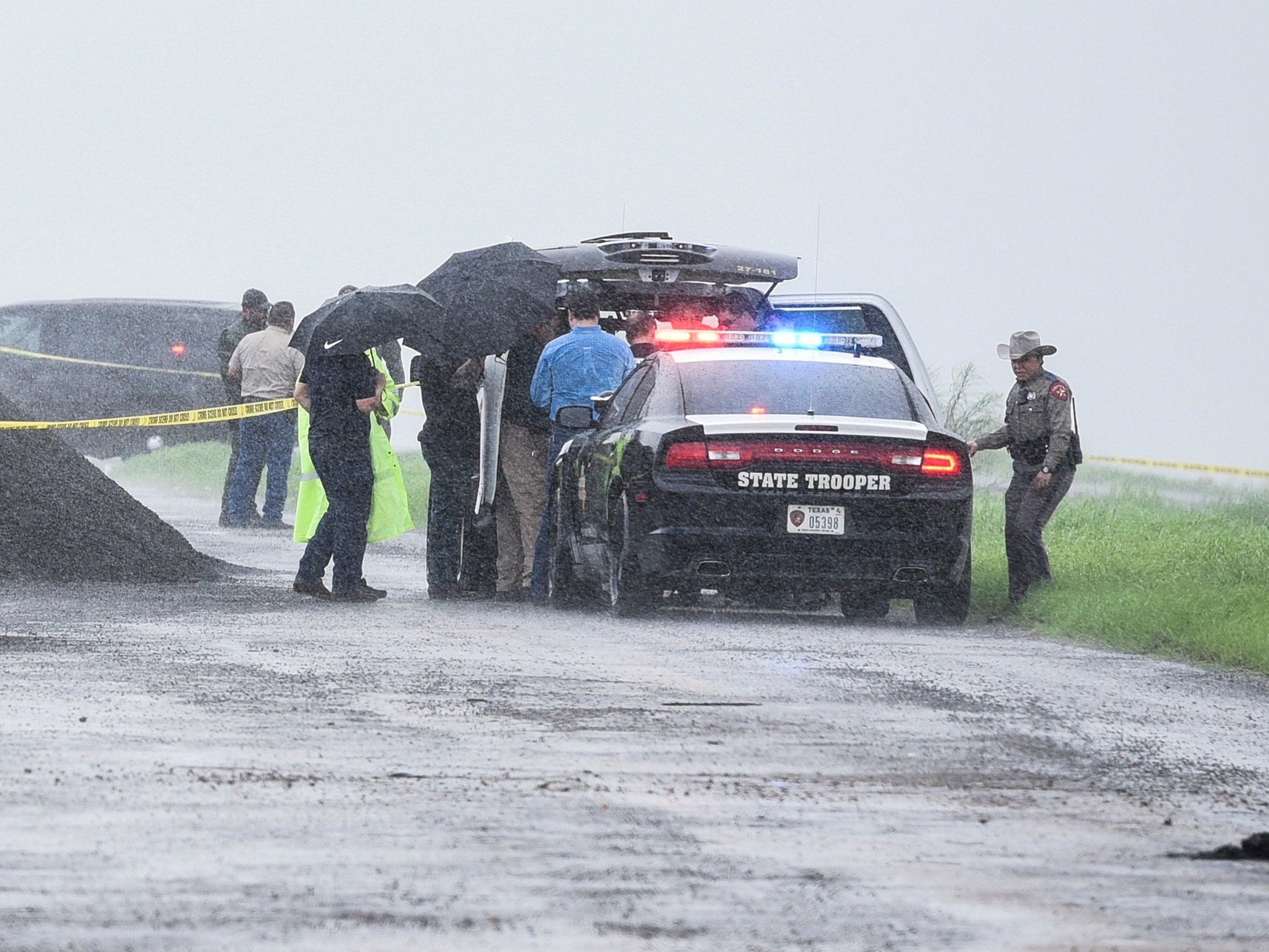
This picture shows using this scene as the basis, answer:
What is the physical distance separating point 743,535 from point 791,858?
20.5ft

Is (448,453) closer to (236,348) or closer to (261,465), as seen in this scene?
(261,465)

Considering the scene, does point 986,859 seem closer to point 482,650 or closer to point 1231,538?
point 482,650

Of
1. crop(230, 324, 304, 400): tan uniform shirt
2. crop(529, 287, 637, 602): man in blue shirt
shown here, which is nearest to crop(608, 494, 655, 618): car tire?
crop(529, 287, 637, 602): man in blue shirt

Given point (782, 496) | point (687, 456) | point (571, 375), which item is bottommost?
point (782, 496)

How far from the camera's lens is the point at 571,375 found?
536 inches

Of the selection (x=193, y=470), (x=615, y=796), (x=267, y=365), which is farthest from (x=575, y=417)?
(x=193, y=470)

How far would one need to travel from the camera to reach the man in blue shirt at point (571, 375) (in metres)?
13.6

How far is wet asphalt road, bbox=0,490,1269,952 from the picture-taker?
4.81 m

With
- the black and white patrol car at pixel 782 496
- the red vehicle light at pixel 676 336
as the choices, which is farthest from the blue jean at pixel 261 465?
the black and white patrol car at pixel 782 496

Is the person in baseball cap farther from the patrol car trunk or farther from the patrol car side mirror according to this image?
the patrol car trunk

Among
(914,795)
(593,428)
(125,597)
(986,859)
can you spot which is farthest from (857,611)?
(986,859)

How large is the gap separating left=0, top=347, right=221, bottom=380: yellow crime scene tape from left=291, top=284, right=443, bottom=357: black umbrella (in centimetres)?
1566

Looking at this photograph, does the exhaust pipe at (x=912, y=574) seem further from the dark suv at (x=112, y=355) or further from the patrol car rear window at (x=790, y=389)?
the dark suv at (x=112, y=355)

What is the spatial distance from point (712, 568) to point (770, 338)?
6.31ft
